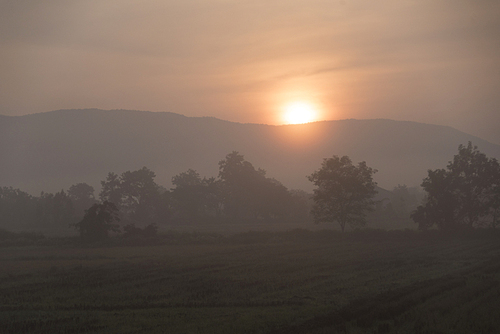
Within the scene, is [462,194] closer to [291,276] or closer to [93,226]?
[291,276]

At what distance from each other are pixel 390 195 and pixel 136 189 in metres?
83.5

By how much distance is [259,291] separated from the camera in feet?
82.7

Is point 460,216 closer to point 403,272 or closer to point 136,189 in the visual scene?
point 403,272

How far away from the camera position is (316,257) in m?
40.4

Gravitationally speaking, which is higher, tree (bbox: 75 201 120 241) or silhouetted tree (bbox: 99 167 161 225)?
silhouetted tree (bbox: 99 167 161 225)

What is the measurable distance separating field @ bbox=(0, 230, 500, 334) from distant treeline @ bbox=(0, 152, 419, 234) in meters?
63.1

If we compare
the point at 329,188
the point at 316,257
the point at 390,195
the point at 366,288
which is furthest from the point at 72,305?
the point at 390,195

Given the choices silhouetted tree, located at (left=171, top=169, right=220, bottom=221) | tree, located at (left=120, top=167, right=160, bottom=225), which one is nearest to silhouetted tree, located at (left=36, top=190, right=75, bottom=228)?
tree, located at (left=120, top=167, right=160, bottom=225)

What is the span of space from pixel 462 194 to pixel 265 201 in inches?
2046

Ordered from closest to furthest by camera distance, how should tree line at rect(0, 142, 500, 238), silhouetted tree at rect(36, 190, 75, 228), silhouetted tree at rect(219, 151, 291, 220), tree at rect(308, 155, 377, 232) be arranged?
tree line at rect(0, 142, 500, 238), tree at rect(308, 155, 377, 232), silhouetted tree at rect(36, 190, 75, 228), silhouetted tree at rect(219, 151, 291, 220)

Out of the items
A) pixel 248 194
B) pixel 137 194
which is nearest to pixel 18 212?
pixel 137 194

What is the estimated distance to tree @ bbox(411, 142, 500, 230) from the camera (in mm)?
59875

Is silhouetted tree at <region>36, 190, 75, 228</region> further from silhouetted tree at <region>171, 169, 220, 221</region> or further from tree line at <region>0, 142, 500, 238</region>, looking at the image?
silhouetted tree at <region>171, 169, 220, 221</region>

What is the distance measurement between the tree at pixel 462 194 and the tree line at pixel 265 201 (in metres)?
0.12
